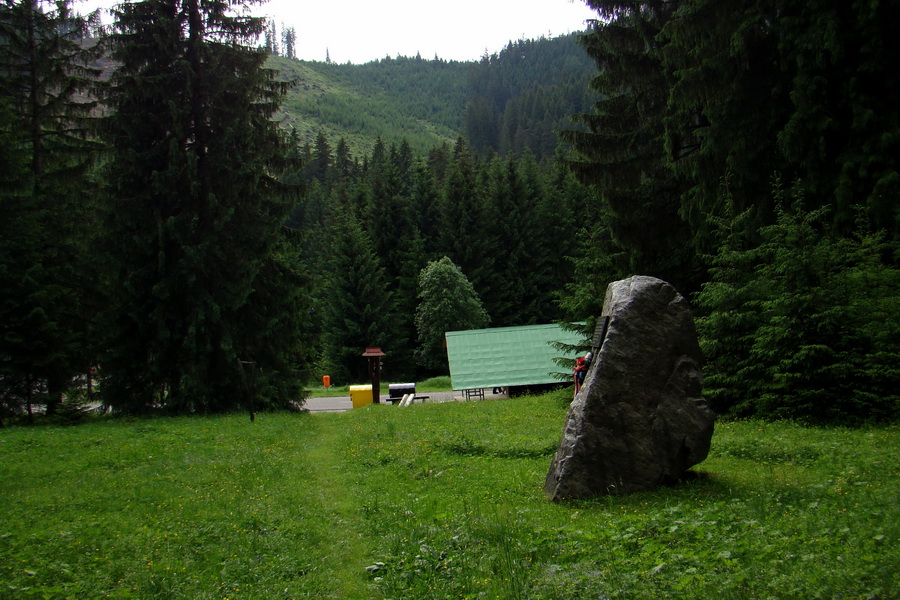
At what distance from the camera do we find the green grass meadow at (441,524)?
17.6ft

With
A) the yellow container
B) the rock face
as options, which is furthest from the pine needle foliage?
the yellow container

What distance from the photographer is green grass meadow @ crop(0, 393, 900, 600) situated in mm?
5363

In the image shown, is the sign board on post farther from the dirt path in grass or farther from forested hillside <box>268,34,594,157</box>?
forested hillside <box>268,34,594,157</box>

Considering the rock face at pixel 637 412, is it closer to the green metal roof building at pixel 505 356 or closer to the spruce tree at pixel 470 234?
the green metal roof building at pixel 505 356

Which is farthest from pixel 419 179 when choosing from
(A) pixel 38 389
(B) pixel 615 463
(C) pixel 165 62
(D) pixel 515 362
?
(B) pixel 615 463

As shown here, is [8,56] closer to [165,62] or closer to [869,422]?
[165,62]

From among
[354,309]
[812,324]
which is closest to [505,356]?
[812,324]

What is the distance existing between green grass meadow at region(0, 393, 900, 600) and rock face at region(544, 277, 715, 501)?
0.34 meters

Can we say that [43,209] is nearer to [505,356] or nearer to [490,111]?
[505,356]

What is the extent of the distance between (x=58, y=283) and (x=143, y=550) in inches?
647

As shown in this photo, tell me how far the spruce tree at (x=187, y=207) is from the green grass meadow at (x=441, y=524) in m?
7.42

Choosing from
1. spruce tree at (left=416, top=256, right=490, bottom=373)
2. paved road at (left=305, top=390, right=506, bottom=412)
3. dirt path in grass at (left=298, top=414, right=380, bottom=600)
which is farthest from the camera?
spruce tree at (left=416, top=256, right=490, bottom=373)

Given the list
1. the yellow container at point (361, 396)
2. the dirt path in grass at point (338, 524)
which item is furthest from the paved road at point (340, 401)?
the dirt path in grass at point (338, 524)

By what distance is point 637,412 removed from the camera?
28.3 ft
